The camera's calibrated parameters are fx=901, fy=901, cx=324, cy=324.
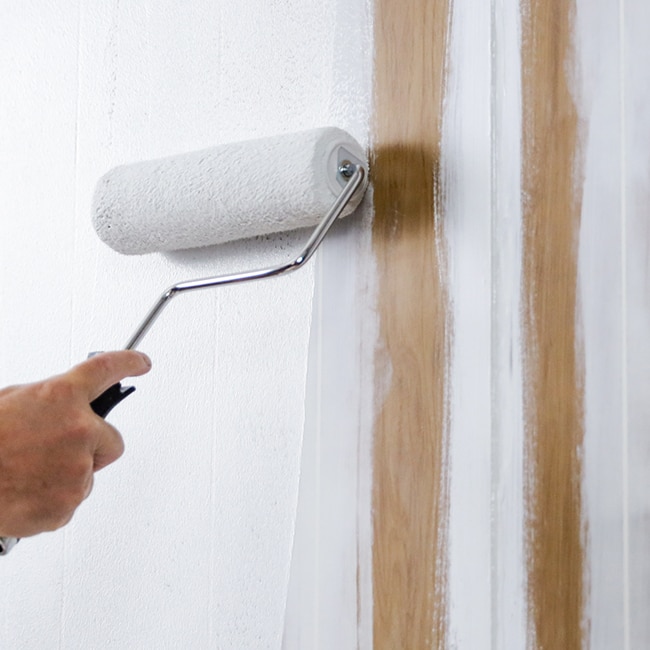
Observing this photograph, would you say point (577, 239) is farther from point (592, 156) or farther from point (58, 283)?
point (58, 283)

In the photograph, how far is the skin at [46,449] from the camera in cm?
66

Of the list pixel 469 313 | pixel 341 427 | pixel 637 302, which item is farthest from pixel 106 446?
pixel 637 302

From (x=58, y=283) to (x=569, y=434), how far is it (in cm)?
61

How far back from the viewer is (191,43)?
0.93 m

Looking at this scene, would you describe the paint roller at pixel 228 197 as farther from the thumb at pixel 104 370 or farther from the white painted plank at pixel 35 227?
the white painted plank at pixel 35 227

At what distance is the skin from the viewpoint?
660 mm

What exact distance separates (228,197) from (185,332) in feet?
0.61

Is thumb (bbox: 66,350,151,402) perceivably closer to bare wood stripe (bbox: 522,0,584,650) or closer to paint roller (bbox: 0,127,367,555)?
paint roller (bbox: 0,127,367,555)

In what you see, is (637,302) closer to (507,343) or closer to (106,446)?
(507,343)

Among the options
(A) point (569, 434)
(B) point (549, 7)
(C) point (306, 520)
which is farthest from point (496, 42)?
(C) point (306, 520)

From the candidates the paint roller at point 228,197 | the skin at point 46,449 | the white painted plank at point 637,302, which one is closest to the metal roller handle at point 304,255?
the paint roller at point 228,197

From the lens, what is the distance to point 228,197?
756 mm

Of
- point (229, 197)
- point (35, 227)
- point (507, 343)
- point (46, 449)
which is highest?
point (35, 227)

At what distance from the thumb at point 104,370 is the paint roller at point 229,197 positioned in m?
0.01
